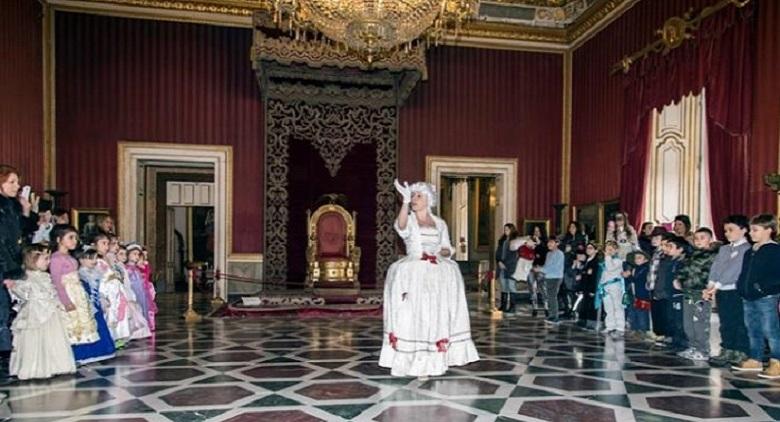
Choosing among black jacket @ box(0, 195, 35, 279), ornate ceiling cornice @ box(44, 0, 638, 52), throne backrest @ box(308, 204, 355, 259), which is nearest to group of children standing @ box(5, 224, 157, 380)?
black jacket @ box(0, 195, 35, 279)

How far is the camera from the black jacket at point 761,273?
5.27m

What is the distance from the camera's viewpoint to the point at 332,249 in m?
11.3

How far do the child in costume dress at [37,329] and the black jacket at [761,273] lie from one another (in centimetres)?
582

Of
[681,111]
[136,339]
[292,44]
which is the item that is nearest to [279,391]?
[136,339]

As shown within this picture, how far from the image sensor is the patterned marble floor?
419 cm

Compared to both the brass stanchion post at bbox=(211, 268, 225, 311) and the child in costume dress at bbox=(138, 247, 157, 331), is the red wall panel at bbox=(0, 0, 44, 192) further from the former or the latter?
the brass stanchion post at bbox=(211, 268, 225, 311)

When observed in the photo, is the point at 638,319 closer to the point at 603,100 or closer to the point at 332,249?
the point at 603,100

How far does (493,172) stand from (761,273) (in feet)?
23.2

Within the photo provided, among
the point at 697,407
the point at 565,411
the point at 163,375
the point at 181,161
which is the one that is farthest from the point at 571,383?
the point at 181,161

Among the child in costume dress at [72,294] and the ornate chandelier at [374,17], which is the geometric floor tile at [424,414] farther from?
the ornate chandelier at [374,17]

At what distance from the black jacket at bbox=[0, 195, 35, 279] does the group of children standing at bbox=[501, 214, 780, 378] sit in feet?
19.8

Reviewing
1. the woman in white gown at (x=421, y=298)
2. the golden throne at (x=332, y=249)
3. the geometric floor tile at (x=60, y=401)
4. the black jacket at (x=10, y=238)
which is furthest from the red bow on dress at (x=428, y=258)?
the golden throne at (x=332, y=249)

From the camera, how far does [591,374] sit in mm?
5406

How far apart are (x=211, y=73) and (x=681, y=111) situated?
7688 millimetres
